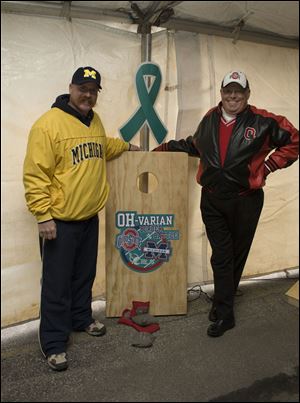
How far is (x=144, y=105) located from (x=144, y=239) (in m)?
0.96

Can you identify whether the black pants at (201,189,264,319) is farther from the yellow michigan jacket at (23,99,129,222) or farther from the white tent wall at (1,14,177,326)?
the white tent wall at (1,14,177,326)

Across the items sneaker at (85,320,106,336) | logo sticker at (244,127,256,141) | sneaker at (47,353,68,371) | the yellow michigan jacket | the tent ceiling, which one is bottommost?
sneaker at (47,353,68,371)

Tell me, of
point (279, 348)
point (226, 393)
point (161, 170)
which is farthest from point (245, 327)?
point (161, 170)

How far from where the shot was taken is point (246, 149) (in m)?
2.44

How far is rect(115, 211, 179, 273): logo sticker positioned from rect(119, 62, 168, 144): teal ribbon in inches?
23.7

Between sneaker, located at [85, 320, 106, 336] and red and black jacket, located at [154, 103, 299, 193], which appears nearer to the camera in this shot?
red and black jacket, located at [154, 103, 299, 193]

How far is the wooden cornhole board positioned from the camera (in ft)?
8.97

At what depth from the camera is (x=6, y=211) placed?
255cm

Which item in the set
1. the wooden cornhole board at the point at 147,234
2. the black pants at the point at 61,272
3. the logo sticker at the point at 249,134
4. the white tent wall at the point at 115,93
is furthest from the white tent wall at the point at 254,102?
the black pants at the point at 61,272

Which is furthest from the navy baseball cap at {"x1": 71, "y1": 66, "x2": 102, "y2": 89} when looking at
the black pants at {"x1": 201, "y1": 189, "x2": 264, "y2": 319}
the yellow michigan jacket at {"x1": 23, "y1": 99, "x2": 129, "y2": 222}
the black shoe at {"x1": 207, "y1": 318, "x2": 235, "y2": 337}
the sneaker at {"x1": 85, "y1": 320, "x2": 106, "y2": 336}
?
the black shoe at {"x1": 207, "y1": 318, "x2": 235, "y2": 337}

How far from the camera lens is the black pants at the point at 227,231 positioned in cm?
259

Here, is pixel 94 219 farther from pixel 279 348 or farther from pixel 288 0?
pixel 288 0

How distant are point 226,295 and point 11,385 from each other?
55.5 inches

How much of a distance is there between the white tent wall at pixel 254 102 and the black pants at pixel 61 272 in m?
1.09
